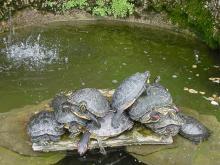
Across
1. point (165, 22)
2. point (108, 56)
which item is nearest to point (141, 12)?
point (165, 22)

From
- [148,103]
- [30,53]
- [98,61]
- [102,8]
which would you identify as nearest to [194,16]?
[102,8]

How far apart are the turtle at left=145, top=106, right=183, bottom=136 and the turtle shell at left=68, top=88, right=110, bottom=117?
647mm

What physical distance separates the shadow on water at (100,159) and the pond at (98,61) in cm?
142

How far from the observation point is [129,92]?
5.29 meters

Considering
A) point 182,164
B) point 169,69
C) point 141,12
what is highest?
point 141,12

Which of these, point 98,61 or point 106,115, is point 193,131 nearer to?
point 106,115

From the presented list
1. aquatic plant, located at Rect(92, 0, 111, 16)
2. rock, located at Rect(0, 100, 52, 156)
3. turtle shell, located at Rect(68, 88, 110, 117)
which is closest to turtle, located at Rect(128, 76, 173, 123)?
turtle shell, located at Rect(68, 88, 110, 117)

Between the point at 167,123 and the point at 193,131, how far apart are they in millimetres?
419

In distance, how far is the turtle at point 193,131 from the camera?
18.4 feet

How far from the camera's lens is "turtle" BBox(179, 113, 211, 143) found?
5598mm

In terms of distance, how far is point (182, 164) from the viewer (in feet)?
17.3

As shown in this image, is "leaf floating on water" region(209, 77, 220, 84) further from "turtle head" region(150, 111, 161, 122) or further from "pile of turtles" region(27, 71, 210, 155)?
"turtle head" region(150, 111, 161, 122)

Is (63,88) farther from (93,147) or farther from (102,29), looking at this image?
(102,29)

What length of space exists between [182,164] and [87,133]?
1.21 m
